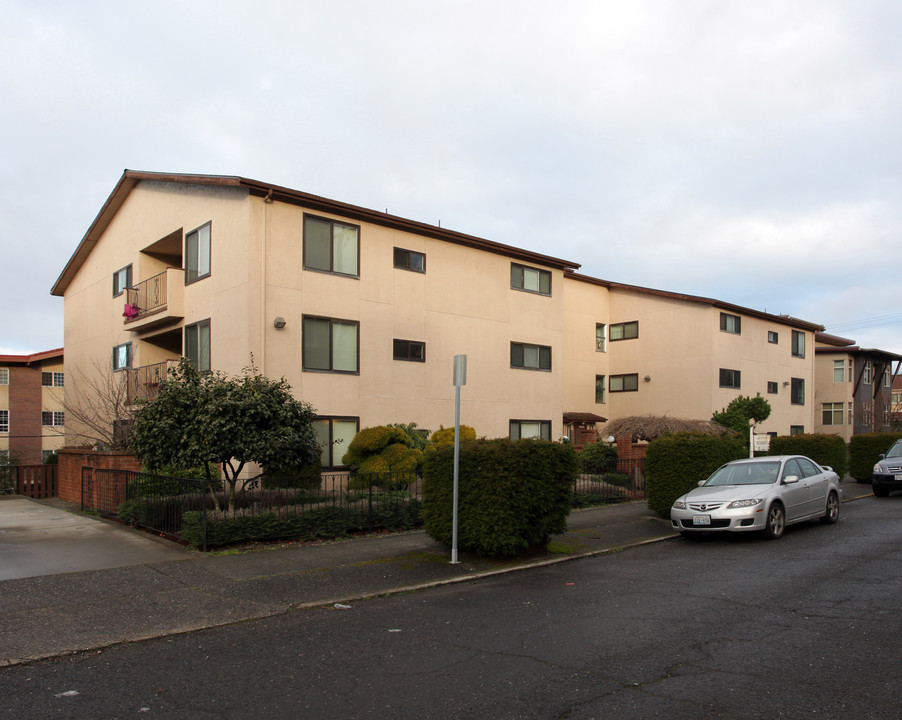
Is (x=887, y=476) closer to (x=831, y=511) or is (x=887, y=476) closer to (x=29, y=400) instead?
(x=831, y=511)

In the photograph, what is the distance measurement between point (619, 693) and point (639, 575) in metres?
4.62

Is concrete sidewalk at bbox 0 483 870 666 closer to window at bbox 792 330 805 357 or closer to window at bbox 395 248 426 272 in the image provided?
window at bbox 395 248 426 272

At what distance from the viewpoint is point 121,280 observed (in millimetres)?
24031

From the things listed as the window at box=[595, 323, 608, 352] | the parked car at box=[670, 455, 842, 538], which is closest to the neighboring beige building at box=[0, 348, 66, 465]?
the window at box=[595, 323, 608, 352]

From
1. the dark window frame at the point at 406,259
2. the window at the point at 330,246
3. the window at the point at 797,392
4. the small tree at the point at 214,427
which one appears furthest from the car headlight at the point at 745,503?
the window at the point at 797,392

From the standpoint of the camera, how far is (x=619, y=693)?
5.07 meters

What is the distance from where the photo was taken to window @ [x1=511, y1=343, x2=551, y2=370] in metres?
23.4

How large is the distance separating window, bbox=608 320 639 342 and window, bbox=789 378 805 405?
400 inches

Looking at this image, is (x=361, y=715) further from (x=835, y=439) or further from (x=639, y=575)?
(x=835, y=439)

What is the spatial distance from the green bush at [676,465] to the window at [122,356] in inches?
652

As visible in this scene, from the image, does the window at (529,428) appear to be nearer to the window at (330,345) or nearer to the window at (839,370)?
the window at (330,345)

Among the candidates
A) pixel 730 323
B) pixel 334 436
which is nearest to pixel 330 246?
pixel 334 436

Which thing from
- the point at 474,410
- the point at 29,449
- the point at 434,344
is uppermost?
the point at 434,344

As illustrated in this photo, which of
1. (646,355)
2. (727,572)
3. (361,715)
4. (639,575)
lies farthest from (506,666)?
(646,355)
